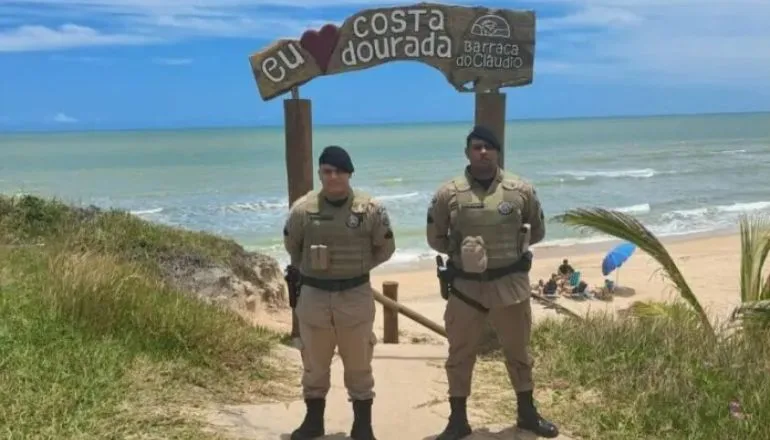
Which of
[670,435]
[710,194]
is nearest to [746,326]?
[670,435]

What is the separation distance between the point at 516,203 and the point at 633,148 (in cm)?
6426

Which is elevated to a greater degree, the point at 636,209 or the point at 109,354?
the point at 109,354

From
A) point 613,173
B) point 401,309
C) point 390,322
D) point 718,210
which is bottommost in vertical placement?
point 718,210

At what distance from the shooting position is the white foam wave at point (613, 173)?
39.7 m

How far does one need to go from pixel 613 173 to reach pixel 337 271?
39548 millimetres

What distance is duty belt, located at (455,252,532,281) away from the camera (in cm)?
461

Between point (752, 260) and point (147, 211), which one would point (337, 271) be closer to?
point (752, 260)

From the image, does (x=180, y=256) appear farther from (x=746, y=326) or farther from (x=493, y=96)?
(x=746, y=326)

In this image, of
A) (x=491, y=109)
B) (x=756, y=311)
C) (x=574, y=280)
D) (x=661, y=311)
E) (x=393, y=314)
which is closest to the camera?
(x=756, y=311)

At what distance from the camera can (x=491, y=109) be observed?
22.4ft

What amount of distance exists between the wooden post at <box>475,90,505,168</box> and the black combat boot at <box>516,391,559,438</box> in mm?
2666

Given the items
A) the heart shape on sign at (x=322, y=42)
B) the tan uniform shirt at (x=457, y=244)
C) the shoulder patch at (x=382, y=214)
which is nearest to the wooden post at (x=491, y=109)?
the heart shape on sign at (x=322, y=42)

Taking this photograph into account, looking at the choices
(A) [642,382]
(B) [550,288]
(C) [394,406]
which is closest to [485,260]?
(C) [394,406]

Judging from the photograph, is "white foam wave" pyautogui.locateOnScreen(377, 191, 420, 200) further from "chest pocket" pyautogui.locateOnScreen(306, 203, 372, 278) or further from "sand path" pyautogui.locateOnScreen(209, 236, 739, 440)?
"chest pocket" pyautogui.locateOnScreen(306, 203, 372, 278)
